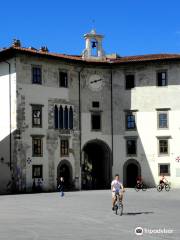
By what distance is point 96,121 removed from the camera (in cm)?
4988

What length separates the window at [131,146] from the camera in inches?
1969

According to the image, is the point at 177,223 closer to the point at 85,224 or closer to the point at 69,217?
the point at 85,224

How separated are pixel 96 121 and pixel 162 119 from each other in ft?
20.5

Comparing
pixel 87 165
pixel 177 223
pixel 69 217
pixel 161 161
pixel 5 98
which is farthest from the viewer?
pixel 87 165

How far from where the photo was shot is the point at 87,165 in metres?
54.5

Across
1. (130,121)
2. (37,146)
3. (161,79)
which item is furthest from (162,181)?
(37,146)

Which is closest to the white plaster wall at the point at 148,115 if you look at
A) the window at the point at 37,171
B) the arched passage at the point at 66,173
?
the arched passage at the point at 66,173

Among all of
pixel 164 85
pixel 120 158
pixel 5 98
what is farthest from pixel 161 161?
pixel 5 98

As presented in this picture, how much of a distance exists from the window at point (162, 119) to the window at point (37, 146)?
11560mm

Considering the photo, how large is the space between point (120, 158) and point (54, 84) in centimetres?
980

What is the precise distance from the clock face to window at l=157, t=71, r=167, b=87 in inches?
213

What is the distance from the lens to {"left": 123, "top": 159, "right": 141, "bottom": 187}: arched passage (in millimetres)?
49956

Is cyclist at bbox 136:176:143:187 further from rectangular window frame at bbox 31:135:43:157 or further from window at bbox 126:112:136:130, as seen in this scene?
rectangular window frame at bbox 31:135:43:157

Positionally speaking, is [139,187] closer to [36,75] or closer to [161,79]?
[161,79]
